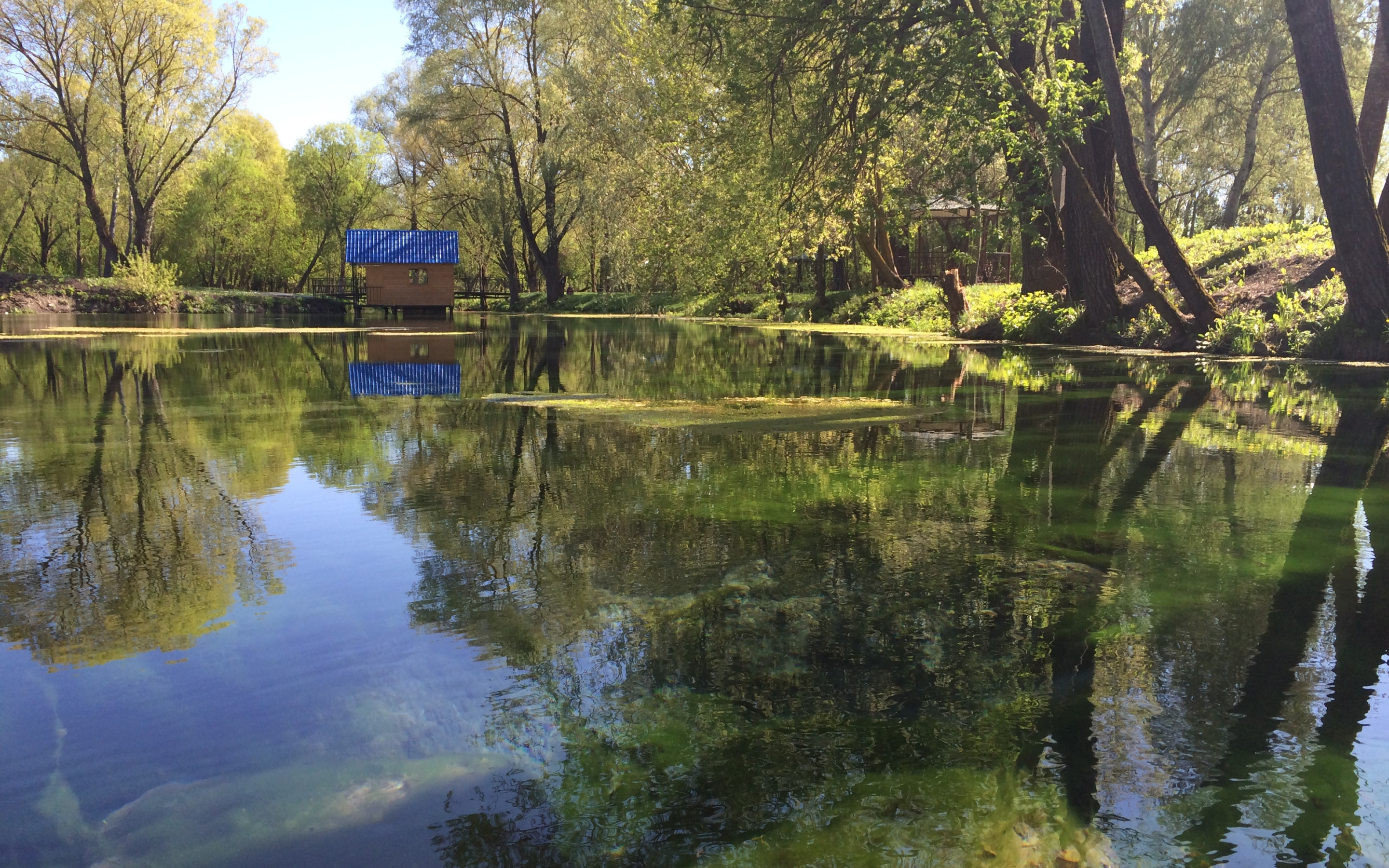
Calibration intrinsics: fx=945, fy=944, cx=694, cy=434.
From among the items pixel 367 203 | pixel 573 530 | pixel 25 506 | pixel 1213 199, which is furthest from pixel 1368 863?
pixel 367 203

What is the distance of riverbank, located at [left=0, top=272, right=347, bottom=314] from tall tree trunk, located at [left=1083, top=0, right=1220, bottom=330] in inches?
1545

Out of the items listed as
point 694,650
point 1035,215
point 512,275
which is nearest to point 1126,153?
point 1035,215

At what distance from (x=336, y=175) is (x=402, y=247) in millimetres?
22502

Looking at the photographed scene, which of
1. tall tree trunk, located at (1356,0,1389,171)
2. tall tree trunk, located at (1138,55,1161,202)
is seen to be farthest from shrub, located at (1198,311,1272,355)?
tall tree trunk, located at (1138,55,1161,202)

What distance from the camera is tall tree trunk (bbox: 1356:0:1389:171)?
1644 centimetres

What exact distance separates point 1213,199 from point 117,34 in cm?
5789

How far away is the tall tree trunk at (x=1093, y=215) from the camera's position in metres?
17.6

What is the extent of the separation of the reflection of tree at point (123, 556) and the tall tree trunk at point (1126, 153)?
44.9ft

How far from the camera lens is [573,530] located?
5168mm

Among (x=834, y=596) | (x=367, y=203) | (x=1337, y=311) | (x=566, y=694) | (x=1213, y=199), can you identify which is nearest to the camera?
(x=566, y=694)

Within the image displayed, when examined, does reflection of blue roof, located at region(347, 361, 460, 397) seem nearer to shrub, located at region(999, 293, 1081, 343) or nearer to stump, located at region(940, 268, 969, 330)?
shrub, located at region(999, 293, 1081, 343)

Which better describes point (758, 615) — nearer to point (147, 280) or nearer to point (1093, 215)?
point (1093, 215)

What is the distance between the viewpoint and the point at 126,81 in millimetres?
42938

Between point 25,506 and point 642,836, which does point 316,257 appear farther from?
point 642,836
